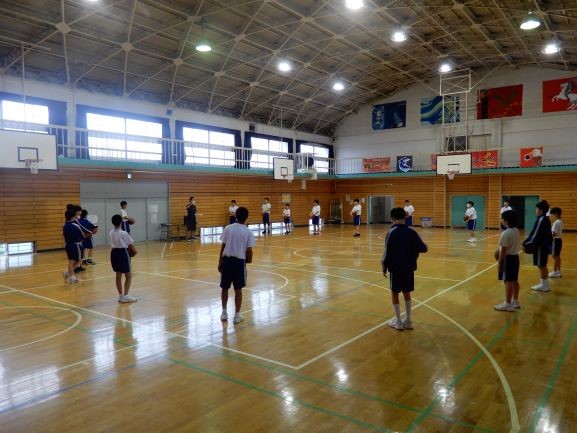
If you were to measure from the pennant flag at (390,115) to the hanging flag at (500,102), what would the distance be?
440 centimetres

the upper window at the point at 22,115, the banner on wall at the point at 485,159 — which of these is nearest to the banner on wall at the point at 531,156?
the banner on wall at the point at 485,159

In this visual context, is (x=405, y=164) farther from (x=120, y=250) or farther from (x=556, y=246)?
(x=120, y=250)

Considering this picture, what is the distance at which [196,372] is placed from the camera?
438 centimetres

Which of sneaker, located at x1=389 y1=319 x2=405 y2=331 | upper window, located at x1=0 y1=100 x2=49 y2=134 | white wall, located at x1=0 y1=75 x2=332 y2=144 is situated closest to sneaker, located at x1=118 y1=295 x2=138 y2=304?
sneaker, located at x1=389 y1=319 x2=405 y2=331

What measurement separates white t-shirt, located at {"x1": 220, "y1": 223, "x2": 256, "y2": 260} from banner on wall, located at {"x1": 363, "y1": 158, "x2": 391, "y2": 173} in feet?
70.2

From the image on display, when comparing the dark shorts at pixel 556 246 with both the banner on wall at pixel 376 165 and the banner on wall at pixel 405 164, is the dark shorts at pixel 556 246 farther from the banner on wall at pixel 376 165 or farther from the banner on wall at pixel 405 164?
the banner on wall at pixel 376 165

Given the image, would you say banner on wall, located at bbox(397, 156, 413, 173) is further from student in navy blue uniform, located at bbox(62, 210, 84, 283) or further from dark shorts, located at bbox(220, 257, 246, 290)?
dark shorts, located at bbox(220, 257, 246, 290)

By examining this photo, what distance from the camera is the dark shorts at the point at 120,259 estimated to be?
7285 mm

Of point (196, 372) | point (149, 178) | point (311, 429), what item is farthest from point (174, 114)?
point (311, 429)

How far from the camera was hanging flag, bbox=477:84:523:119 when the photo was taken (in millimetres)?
22656

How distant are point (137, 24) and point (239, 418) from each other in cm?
1488

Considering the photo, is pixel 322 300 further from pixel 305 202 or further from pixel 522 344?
pixel 305 202

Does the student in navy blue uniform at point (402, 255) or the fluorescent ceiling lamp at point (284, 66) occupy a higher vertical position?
the fluorescent ceiling lamp at point (284, 66)

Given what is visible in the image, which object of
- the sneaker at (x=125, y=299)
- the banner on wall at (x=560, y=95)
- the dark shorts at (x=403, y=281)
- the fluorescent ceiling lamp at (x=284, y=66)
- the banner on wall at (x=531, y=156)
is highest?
the fluorescent ceiling lamp at (x=284, y=66)
